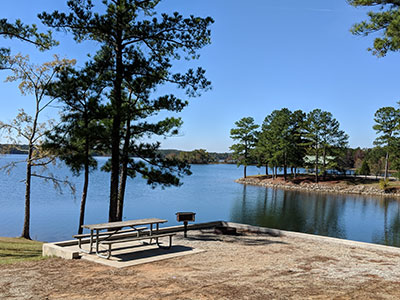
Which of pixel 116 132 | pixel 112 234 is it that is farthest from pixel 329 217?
pixel 112 234

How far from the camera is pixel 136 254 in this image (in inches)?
309

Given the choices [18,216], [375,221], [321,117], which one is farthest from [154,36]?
[321,117]

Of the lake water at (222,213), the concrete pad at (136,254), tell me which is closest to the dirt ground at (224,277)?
the concrete pad at (136,254)

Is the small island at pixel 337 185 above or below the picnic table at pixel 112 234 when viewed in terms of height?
below

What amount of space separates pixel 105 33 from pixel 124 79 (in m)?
1.64

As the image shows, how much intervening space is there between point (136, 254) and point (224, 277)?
2613 millimetres

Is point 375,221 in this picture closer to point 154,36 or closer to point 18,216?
point 154,36

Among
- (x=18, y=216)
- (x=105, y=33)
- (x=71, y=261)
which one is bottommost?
(x=18, y=216)

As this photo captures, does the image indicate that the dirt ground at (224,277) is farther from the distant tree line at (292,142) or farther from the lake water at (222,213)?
the distant tree line at (292,142)

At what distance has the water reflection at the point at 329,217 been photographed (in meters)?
19.4

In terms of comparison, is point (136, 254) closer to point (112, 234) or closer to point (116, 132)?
point (112, 234)

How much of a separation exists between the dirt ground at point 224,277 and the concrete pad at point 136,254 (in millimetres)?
243

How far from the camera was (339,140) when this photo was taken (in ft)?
162

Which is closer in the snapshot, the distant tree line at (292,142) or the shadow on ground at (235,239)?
the shadow on ground at (235,239)
